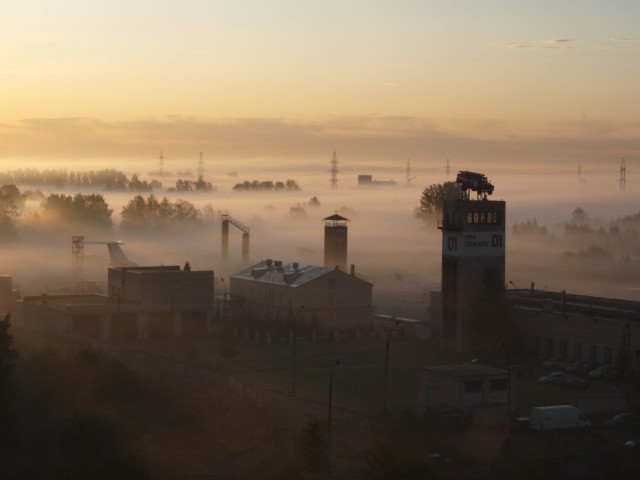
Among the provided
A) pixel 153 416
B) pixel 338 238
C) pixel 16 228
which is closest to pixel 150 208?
pixel 16 228

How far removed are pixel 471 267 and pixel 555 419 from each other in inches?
790

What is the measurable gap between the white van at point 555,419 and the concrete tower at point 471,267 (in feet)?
59.1

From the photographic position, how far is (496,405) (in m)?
36.1

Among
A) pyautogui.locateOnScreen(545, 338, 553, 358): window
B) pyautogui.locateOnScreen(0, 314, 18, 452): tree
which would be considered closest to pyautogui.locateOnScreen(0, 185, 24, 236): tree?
pyautogui.locateOnScreen(545, 338, 553, 358): window

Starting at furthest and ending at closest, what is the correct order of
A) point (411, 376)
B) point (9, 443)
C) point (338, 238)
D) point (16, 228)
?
1. point (16, 228)
2. point (338, 238)
3. point (411, 376)
4. point (9, 443)

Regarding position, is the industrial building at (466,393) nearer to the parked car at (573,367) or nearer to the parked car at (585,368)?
the parked car at (585,368)

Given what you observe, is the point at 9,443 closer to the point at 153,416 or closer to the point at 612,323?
the point at 153,416

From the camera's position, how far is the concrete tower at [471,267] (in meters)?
53.6

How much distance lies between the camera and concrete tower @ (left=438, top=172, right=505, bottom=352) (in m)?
53.6

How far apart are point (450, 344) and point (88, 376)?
62.7 ft

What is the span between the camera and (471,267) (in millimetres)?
54250

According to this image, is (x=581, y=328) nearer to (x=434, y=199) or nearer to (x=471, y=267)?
(x=471, y=267)

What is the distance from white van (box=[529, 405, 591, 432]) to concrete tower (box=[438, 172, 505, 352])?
18011 mm

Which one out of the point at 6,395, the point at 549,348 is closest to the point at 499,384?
the point at 549,348
